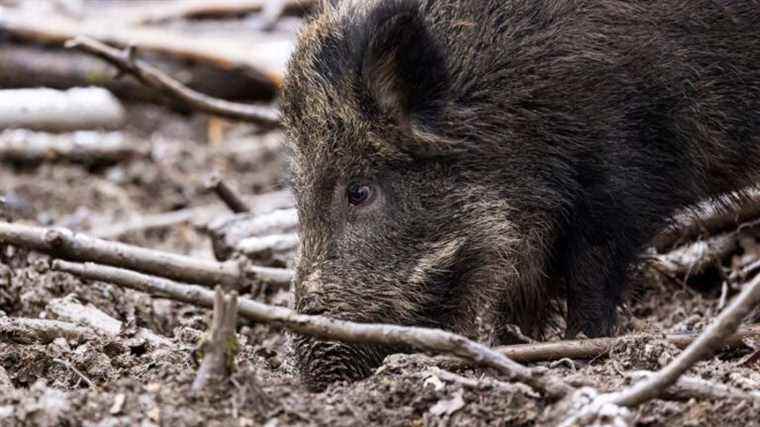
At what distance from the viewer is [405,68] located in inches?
195

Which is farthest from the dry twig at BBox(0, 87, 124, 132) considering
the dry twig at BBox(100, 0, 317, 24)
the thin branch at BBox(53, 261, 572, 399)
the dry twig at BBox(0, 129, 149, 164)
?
the thin branch at BBox(53, 261, 572, 399)

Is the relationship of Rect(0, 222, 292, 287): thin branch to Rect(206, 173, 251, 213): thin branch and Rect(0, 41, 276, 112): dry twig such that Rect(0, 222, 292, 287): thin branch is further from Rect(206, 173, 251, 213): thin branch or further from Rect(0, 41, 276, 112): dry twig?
Rect(0, 41, 276, 112): dry twig

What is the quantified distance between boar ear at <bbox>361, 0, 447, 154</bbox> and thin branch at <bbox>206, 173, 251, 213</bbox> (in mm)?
2054

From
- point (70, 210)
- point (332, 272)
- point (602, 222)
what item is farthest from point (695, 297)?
point (70, 210)

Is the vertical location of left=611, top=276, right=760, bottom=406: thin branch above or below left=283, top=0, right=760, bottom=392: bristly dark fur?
below

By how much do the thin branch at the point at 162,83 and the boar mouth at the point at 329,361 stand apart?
7.60 feet

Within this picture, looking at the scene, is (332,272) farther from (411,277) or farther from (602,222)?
(602,222)

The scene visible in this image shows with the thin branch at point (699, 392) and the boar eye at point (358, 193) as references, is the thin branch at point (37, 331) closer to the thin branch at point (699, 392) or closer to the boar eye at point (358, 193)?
the boar eye at point (358, 193)

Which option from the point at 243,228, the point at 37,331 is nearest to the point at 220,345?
the point at 37,331

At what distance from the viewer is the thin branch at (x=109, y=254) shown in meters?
4.64

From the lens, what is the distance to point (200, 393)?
366cm

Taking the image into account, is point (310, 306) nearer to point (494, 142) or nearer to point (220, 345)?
point (494, 142)

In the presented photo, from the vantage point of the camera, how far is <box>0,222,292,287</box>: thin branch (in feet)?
A: 15.2

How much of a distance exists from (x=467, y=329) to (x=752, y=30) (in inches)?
71.6
